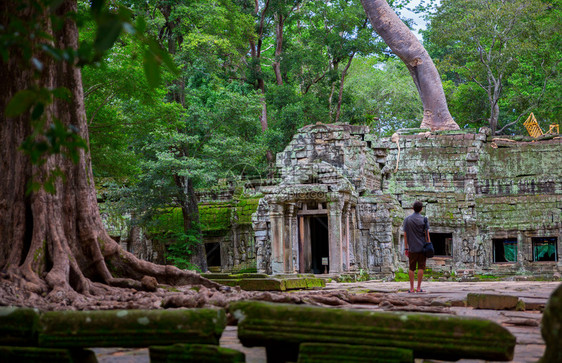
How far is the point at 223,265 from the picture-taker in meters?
25.0

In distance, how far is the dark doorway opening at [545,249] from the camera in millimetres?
25281

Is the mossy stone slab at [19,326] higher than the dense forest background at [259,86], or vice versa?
the dense forest background at [259,86]

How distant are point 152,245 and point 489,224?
13.3m

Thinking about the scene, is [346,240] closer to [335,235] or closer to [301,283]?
[335,235]

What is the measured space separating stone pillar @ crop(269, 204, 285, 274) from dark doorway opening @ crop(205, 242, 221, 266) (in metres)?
7.27

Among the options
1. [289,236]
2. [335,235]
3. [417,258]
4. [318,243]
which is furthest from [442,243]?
[417,258]

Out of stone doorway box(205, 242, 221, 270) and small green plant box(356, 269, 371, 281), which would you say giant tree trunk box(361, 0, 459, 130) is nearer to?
stone doorway box(205, 242, 221, 270)

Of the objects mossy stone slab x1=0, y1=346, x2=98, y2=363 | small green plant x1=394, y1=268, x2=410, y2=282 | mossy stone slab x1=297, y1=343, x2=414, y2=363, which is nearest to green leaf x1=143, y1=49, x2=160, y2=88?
mossy stone slab x1=297, y1=343, x2=414, y2=363

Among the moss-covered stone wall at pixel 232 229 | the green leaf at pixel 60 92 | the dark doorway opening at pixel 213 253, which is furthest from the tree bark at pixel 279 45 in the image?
the green leaf at pixel 60 92

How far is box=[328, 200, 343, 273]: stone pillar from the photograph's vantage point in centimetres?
1825

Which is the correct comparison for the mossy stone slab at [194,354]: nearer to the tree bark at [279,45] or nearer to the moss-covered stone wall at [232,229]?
the moss-covered stone wall at [232,229]

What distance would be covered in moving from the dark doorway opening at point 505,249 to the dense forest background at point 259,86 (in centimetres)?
710

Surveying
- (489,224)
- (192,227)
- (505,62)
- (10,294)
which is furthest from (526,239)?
(10,294)

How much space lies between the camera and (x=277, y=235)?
18859mm
